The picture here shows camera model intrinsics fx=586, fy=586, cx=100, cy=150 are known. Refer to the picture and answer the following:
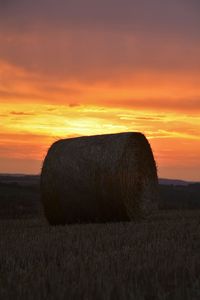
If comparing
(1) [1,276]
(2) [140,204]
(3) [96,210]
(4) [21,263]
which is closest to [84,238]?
(4) [21,263]

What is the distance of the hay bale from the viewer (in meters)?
12.9

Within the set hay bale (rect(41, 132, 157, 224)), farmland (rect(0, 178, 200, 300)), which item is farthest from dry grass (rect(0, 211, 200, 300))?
hay bale (rect(41, 132, 157, 224))

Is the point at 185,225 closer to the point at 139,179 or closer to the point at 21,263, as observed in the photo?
the point at 139,179

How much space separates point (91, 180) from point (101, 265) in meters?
6.84

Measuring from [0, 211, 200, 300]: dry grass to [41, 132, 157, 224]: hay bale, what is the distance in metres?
3.26

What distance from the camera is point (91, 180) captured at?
42.3ft

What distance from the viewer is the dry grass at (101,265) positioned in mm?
4773

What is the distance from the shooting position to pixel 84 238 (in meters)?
8.80

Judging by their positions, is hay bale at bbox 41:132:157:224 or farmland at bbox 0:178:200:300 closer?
farmland at bbox 0:178:200:300

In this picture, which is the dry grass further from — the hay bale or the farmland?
the hay bale

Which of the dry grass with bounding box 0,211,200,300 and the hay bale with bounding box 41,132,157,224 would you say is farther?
the hay bale with bounding box 41,132,157,224

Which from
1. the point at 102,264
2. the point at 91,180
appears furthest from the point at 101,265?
the point at 91,180

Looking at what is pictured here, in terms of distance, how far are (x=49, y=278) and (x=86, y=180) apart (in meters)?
7.55

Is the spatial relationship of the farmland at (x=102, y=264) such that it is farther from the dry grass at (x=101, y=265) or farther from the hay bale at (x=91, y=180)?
the hay bale at (x=91, y=180)
